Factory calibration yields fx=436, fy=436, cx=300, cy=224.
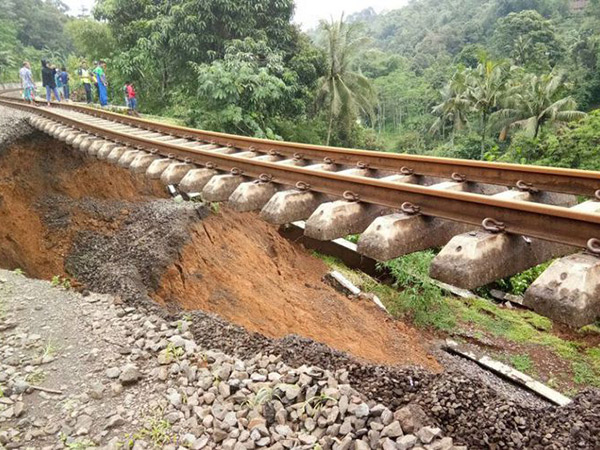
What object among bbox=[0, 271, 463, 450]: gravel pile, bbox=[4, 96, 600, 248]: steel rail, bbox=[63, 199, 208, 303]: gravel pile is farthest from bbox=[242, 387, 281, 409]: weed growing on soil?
bbox=[63, 199, 208, 303]: gravel pile

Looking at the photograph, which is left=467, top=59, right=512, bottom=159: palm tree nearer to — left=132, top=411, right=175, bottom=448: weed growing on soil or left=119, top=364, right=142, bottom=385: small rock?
left=119, top=364, right=142, bottom=385: small rock

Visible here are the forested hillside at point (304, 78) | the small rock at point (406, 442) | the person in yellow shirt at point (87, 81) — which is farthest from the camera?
the person in yellow shirt at point (87, 81)

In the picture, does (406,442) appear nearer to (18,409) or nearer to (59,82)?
(18,409)

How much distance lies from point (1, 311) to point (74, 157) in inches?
279

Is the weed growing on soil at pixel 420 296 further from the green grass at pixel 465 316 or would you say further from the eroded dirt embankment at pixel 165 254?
the eroded dirt embankment at pixel 165 254

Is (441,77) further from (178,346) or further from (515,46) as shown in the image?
(178,346)

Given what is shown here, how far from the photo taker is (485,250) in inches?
92.2

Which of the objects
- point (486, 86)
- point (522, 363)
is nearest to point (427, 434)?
point (522, 363)

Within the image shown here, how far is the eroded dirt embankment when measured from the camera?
6.48m

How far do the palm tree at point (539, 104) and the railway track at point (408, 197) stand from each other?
24.0 m

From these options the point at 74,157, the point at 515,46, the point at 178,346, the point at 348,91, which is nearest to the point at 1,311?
the point at 178,346

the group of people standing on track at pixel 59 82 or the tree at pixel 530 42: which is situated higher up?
the tree at pixel 530 42

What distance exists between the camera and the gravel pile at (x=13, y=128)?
10.3m

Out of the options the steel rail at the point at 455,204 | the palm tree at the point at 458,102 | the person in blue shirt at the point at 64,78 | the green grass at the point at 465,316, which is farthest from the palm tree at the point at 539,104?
the steel rail at the point at 455,204
